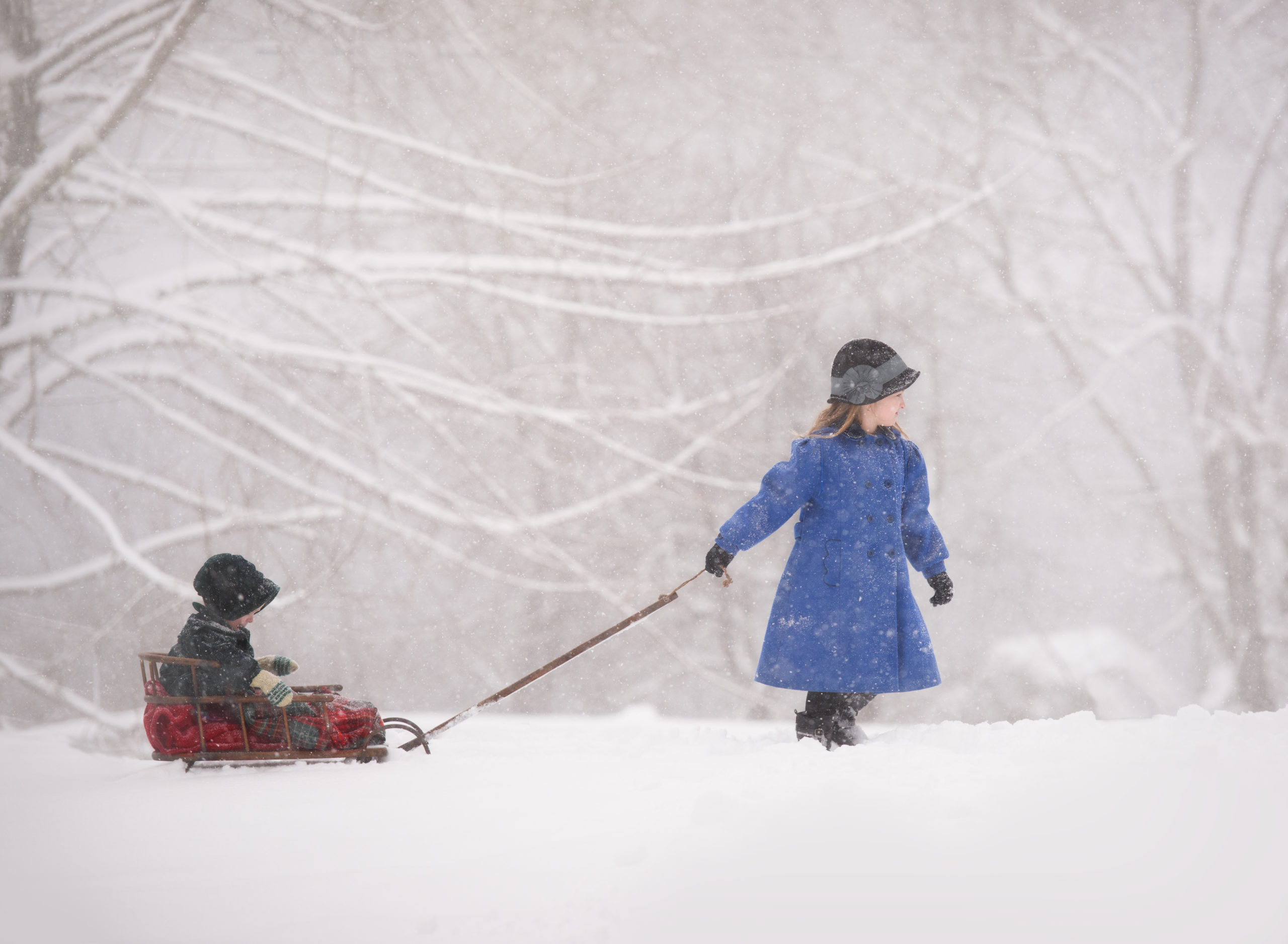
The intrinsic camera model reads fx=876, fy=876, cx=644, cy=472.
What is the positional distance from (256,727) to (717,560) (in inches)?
61.2

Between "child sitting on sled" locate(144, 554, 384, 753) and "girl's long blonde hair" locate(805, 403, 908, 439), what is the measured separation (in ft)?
5.68

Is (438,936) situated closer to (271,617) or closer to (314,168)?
(271,617)

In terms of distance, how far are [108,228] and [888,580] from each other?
3902 millimetres

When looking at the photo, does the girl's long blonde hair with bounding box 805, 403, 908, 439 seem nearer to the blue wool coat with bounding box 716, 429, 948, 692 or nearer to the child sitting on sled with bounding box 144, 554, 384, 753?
the blue wool coat with bounding box 716, 429, 948, 692

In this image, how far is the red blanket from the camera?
8.92 feet

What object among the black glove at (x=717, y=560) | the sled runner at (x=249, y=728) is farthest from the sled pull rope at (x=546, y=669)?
the sled runner at (x=249, y=728)

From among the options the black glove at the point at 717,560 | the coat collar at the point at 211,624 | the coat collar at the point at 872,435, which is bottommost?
the coat collar at the point at 211,624

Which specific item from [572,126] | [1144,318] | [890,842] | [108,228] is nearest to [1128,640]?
[1144,318]

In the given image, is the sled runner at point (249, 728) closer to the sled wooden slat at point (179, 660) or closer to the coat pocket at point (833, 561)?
the sled wooden slat at point (179, 660)

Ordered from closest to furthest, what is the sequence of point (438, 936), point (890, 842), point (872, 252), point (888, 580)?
point (438, 936) < point (890, 842) < point (888, 580) < point (872, 252)

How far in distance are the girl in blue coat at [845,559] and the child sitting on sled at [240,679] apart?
1.30m

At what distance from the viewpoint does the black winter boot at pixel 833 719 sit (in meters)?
2.79

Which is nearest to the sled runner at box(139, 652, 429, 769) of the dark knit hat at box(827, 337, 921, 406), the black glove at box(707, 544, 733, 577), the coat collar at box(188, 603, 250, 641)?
the coat collar at box(188, 603, 250, 641)

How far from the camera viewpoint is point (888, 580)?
2.76 m
